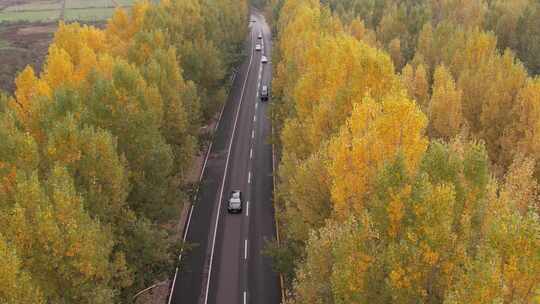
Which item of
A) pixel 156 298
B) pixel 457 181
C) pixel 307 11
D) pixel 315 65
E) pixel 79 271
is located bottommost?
pixel 156 298

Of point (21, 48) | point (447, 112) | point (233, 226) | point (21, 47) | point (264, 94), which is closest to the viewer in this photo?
point (447, 112)

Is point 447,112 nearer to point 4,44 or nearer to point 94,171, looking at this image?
point 94,171

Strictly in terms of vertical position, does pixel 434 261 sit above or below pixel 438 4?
below

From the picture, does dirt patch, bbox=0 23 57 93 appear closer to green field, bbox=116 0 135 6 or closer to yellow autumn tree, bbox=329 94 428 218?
green field, bbox=116 0 135 6

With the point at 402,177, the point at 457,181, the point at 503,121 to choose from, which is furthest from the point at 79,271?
the point at 503,121

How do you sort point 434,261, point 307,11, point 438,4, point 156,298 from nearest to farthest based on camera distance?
point 434,261
point 156,298
point 307,11
point 438,4

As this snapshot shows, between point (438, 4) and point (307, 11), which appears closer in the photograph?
point (307, 11)

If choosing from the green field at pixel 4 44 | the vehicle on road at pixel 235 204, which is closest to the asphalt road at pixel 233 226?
the vehicle on road at pixel 235 204

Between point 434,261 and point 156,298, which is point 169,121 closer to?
point 156,298

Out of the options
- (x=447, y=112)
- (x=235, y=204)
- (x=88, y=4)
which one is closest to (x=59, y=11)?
(x=88, y=4)
